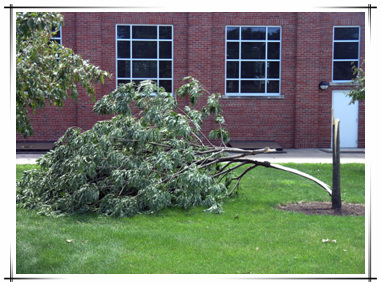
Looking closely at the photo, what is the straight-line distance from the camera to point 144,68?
61.9 feet

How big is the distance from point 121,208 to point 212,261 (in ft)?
8.11

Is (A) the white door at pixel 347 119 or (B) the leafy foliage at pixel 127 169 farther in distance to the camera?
(A) the white door at pixel 347 119

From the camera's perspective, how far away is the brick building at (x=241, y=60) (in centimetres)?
1869

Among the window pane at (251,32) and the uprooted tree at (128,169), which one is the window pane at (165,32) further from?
the uprooted tree at (128,169)

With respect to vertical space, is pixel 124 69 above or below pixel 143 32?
below

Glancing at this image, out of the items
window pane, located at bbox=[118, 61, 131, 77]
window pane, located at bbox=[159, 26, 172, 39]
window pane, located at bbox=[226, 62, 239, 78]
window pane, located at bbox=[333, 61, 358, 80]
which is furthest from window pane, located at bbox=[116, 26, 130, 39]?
window pane, located at bbox=[333, 61, 358, 80]

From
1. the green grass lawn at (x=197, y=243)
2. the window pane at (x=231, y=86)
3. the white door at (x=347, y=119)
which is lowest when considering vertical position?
the green grass lawn at (x=197, y=243)

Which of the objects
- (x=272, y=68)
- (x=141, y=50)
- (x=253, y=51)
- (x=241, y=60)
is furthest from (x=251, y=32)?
(x=141, y=50)

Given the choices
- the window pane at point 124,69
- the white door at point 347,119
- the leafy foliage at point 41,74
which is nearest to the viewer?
the leafy foliage at point 41,74

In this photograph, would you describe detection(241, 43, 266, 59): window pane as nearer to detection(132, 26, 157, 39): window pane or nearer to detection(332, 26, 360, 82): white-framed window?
detection(332, 26, 360, 82): white-framed window

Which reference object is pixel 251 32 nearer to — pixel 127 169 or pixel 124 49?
pixel 124 49

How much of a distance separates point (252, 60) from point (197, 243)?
13.9 m

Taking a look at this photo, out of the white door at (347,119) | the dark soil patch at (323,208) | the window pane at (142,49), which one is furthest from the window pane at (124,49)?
the dark soil patch at (323,208)

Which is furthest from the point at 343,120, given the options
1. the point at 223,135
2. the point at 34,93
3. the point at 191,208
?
the point at 34,93
